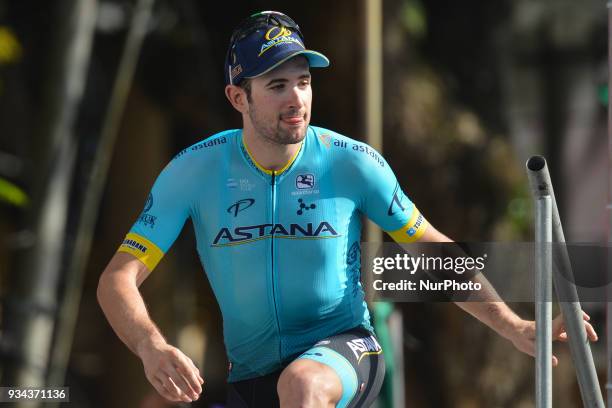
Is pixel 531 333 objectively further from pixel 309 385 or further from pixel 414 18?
pixel 414 18

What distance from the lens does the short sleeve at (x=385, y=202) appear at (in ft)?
13.1

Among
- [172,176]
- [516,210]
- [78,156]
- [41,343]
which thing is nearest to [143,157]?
[78,156]

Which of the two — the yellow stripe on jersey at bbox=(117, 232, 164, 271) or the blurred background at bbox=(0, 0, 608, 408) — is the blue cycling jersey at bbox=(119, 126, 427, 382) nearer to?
→ the yellow stripe on jersey at bbox=(117, 232, 164, 271)

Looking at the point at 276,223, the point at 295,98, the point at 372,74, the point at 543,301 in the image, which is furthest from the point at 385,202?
the point at 372,74

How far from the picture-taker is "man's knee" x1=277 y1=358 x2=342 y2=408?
3361 millimetres

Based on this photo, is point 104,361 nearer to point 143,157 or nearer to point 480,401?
point 143,157

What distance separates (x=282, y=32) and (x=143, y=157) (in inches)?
147

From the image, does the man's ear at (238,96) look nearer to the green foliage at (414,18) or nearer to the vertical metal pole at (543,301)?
the vertical metal pole at (543,301)

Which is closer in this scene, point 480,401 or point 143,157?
point 143,157

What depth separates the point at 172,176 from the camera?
→ 401 centimetres

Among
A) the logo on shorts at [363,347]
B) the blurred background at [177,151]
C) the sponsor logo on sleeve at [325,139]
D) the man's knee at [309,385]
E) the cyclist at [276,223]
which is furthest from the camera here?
the blurred background at [177,151]

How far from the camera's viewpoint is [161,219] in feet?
13.1

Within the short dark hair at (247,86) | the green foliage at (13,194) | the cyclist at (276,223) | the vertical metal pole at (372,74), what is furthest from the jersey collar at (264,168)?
the green foliage at (13,194)

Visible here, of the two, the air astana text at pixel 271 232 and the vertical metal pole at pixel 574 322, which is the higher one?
the air astana text at pixel 271 232
